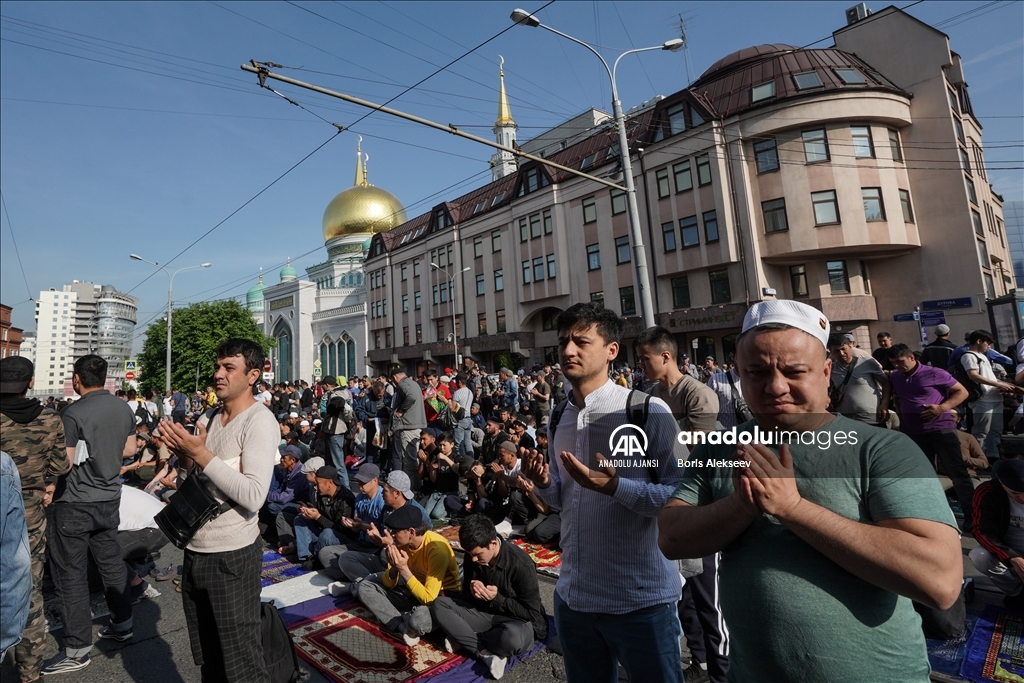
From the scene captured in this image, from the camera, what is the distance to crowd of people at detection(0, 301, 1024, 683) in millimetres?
1225

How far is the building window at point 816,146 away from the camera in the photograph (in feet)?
71.5

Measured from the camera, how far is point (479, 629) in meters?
3.98

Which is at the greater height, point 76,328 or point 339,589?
point 76,328

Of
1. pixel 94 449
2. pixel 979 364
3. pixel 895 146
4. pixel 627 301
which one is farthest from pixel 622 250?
pixel 94 449

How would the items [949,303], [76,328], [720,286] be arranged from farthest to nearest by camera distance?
[76,328]
[720,286]
[949,303]

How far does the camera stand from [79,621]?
3.82 metres

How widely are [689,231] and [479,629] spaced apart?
23.3 meters

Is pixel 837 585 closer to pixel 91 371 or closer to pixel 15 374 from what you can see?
pixel 15 374

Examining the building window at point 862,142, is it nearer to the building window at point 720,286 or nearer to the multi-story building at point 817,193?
the multi-story building at point 817,193

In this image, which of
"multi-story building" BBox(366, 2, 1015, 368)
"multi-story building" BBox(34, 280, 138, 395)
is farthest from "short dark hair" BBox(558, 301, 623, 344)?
"multi-story building" BBox(34, 280, 138, 395)

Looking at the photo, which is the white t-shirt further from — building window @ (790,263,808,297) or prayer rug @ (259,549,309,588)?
building window @ (790,263,808,297)

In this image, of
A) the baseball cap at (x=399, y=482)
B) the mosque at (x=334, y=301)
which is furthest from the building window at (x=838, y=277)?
the mosque at (x=334, y=301)

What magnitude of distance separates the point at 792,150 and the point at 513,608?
23.7m

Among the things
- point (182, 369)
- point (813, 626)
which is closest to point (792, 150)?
point (813, 626)
